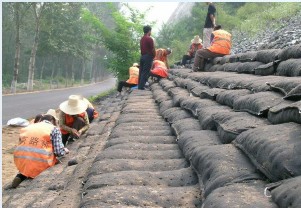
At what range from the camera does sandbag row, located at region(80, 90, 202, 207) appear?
189 centimetres

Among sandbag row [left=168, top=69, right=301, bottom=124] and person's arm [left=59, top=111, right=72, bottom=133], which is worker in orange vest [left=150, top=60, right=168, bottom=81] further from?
sandbag row [left=168, top=69, right=301, bottom=124]

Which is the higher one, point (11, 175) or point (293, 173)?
point (293, 173)

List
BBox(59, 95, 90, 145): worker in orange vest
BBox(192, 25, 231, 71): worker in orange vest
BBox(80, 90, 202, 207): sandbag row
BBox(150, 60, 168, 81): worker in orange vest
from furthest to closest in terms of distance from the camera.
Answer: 1. BBox(150, 60, 168, 81): worker in orange vest
2. BBox(192, 25, 231, 71): worker in orange vest
3. BBox(59, 95, 90, 145): worker in orange vest
4. BBox(80, 90, 202, 207): sandbag row

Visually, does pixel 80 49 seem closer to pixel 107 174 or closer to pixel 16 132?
pixel 16 132

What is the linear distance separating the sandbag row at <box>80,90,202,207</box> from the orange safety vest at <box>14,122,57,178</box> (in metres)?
1.15

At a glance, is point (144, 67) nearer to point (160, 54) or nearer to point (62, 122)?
point (62, 122)

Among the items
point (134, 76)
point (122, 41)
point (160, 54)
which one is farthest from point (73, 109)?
point (122, 41)

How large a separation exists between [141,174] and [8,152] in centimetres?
589

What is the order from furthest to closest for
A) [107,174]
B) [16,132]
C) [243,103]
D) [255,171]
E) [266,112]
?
[16,132]
[243,103]
[266,112]
[107,174]
[255,171]

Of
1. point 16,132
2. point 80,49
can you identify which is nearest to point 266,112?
point 16,132

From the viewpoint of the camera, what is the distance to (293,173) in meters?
1.47

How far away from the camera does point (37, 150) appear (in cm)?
446

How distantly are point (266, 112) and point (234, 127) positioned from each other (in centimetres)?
23

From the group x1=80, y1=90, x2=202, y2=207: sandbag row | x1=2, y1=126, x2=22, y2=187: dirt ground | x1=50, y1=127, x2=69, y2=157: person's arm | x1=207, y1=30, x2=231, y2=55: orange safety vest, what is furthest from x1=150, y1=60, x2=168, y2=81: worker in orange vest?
x1=80, y1=90, x2=202, y2=207: sandbag row
